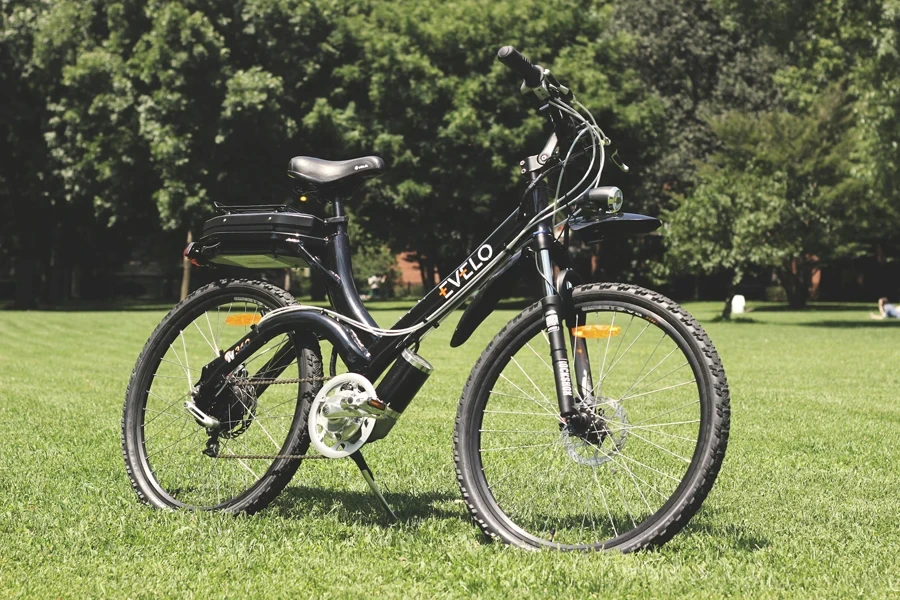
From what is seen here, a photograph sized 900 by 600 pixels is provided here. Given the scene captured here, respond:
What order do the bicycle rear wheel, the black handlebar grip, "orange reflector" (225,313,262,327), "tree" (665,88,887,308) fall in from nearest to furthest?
the black handlebar grip → the bicycle rear wheel → "orange reflector" (225,313,262,327) → "tree" (665,88,887,308)

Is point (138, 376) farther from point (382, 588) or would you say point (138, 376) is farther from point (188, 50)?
point (188, 50)

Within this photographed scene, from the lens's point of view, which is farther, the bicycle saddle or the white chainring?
the bicycle saddle

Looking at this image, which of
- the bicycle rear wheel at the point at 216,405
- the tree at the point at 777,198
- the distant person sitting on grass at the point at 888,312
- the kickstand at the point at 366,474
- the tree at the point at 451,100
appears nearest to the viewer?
the kickstand at the point at 366,474

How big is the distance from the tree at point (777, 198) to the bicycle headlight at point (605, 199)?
864 inches

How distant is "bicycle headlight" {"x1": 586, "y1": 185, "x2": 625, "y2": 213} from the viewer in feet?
13.3

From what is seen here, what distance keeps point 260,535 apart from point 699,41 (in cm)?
4002

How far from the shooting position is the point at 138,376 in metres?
5.26

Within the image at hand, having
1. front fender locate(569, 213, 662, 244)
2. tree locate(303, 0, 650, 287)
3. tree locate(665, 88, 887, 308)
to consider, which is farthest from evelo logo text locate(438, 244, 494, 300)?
tree locate(303, 0, 650, 287)

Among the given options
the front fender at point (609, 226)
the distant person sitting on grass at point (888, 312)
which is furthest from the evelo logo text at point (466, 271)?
the distant person sitting on grass at point (888, 312)

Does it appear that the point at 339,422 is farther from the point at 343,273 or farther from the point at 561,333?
the point at 561,333

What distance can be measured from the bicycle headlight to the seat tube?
0.62 ft

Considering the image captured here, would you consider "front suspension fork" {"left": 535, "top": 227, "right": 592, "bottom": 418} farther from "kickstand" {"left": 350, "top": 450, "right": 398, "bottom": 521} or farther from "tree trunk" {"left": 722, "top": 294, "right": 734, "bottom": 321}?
"tree trunk" {"left": 722, "top": 294, "right": 734, "bottom": 321}

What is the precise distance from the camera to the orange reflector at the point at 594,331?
4.09 meters

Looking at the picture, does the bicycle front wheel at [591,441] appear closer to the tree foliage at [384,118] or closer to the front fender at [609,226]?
the front fender at [609,226]
